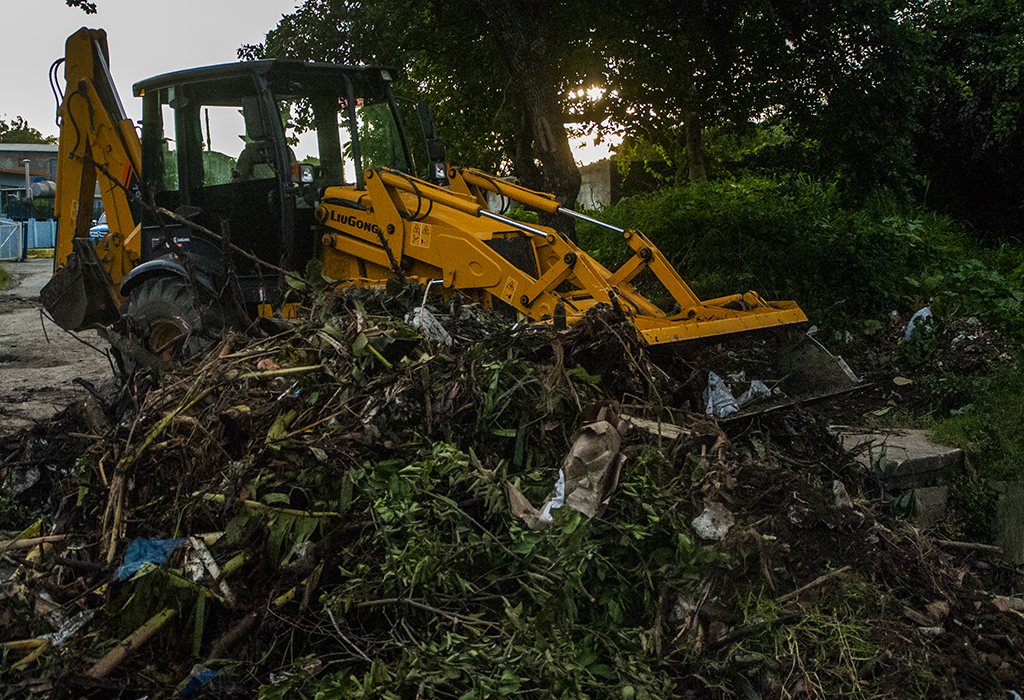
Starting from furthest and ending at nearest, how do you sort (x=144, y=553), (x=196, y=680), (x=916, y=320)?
(x=916, y=320) < (x=144, y=553) < (x=196, y=680)

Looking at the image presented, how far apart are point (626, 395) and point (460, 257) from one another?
6.41ft

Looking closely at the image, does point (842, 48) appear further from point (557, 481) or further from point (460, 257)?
point (557, 481)

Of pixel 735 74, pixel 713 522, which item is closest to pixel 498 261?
pixel 713 522

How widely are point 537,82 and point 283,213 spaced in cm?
365

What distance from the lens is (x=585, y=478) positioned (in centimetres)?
323

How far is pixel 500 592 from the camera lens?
3084mm

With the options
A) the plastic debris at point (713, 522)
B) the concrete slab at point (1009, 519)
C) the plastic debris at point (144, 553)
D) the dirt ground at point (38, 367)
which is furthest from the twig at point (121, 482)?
the concrete slab at point (1009, 519)

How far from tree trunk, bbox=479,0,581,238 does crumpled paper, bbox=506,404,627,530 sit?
537cm

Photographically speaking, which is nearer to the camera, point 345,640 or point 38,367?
point 345,640

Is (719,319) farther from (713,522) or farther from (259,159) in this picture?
(259,159)

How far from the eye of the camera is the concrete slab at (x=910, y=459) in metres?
4.55

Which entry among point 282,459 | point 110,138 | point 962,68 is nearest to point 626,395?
point 282,459

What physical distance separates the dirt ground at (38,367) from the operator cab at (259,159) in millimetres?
1243

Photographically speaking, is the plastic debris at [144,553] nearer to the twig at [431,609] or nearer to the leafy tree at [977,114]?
the twig at [431,609]
